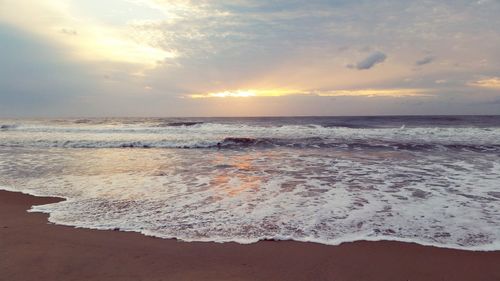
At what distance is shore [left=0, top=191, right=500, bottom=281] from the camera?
333 centimetres

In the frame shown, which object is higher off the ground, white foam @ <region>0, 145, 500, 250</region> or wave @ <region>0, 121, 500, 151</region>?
wave @ <region>0, 121, 500, 151</region>

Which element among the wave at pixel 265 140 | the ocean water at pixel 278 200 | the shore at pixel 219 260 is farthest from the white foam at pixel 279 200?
the wave at pixel 265 140

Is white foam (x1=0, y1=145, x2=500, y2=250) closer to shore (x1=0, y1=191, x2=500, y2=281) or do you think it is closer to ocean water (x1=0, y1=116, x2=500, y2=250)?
ocean water (x1=0, y1=116, x2=500, y2=250)

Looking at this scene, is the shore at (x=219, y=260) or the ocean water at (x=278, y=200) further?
the ocean water at (x=278, y=200)

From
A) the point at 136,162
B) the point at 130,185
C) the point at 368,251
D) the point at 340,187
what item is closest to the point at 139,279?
the point at 368,251

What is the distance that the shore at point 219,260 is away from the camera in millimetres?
3326

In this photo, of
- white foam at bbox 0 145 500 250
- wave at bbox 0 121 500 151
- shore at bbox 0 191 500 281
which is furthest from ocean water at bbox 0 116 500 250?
wave at bbox 0 121 500 151

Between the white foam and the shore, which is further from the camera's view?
the white foam

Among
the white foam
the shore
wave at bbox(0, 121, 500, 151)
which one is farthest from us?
wave at bbox(0, 121, 500, 151)

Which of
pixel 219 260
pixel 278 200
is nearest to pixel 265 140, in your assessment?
pixel 278 200

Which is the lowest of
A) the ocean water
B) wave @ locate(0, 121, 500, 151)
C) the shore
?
the shore

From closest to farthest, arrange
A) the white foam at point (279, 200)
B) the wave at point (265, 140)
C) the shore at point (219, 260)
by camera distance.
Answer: the shore at point (219, 260)
the white foam at point (279, 200)
the wave at point (265, 140)

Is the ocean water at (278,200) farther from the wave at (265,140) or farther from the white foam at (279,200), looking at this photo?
the wave at (265,140)

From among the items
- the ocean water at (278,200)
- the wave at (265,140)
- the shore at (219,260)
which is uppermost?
the wave at (265,140)
